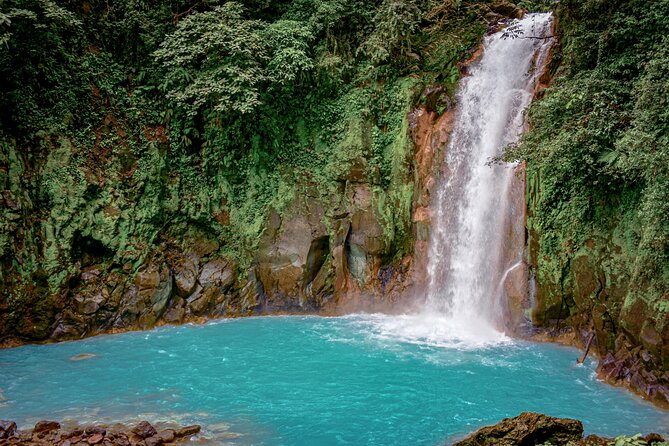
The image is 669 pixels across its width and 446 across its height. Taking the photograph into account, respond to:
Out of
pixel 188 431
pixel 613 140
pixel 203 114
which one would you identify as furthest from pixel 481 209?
pixel 188 431

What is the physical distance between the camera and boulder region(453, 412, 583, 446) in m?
6.64

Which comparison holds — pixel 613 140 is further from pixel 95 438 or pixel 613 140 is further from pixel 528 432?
pixel 95 438

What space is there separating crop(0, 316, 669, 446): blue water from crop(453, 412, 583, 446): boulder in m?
0.84

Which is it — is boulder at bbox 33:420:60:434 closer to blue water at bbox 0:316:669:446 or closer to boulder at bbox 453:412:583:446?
blue water at bbox 0:316:669:446

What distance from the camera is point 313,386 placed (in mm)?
9375

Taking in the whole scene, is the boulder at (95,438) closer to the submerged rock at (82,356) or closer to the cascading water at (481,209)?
the submerged rock at (82,356)

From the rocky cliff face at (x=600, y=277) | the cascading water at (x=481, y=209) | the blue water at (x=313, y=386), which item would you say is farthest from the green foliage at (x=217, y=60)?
the rocky cliff face at (x=600, y=277)

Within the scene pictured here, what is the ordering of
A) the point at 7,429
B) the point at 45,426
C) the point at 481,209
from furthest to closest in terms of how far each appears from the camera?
the point at 481,209 → the point at 45,426 → the point at 7,429

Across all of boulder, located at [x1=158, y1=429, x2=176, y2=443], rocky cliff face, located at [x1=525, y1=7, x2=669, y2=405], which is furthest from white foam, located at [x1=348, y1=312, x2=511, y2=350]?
boulder, located at [x1=158, y1=429, x2=176, y2=443]

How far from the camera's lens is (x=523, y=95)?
43.3ft

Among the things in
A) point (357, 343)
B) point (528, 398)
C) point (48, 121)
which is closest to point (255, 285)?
point (357, 343)

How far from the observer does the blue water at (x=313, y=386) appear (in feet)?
26.0

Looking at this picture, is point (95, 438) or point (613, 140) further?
point (613, 140)

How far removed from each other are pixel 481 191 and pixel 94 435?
10.3 meters
